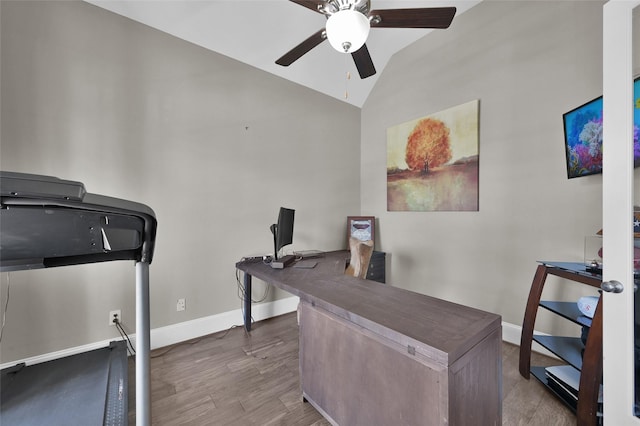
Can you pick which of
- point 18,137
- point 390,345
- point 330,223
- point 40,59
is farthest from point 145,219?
point 330,223

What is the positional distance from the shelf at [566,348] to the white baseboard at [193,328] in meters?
2.34

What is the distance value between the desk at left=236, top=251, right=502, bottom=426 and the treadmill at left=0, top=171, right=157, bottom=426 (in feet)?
2.60

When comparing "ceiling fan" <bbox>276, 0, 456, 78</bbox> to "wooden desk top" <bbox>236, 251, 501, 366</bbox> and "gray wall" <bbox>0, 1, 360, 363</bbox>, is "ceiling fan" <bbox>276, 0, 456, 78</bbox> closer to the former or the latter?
"gray wall" <bbox>0, 1, 360, 363</bbox>

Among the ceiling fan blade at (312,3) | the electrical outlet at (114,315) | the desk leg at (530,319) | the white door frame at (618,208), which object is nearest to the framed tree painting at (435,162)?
the desk leg at (530,319)

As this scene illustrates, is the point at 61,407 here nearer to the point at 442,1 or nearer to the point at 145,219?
the point at 145,219

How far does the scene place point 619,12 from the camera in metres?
1.14

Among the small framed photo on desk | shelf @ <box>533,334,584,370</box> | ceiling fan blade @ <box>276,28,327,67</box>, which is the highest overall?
ceiling fan blade @ <box>276,28,327,67</box>

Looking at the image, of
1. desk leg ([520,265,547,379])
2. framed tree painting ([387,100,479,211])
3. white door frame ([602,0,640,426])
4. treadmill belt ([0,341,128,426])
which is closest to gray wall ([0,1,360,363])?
treadmill belt ([0,341,128,426])

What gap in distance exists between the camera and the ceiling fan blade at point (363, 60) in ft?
6.09

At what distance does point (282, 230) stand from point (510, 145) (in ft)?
7.36

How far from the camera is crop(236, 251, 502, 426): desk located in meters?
0.87

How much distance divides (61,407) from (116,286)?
903 millimetres

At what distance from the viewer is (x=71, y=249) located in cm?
71

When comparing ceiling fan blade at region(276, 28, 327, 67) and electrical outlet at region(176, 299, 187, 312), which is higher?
ceiling fan blade at region(276, 28, 327, 67)
